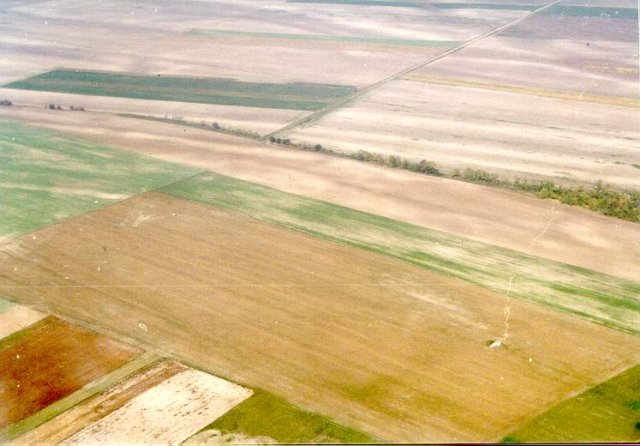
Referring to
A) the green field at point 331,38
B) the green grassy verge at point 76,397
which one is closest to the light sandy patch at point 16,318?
the green grassy verge at point 76,397

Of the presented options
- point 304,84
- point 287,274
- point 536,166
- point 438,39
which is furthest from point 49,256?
point 438,39

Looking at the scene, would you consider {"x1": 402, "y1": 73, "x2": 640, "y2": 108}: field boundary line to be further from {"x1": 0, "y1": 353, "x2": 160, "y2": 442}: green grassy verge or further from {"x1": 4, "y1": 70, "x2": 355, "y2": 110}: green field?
{"x1": 0, "y1": 353, "x2": 160, "y2": 442}: green grassy verge

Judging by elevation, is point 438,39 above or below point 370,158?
above

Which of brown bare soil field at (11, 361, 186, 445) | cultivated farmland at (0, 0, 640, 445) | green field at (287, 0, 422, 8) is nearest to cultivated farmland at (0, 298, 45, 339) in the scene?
cultivated farmland at (0, 0, 640, 445)

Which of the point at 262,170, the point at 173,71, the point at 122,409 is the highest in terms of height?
the point at 173,71

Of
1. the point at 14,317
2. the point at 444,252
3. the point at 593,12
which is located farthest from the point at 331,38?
the point at 14,317

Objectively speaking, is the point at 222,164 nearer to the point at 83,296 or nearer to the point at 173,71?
the point at 83,296

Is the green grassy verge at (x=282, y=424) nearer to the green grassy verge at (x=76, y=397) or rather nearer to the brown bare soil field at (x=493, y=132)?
the green grassy verge at (x=76, y=397)
